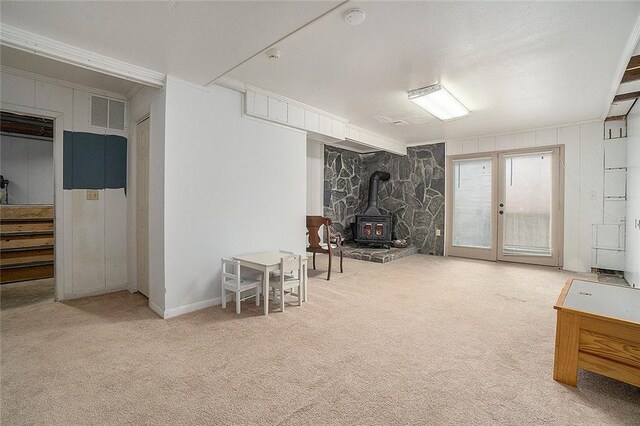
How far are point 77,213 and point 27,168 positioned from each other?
276cm

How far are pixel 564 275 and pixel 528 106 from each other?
2.64 metres

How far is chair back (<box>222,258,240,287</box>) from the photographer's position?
2.84 meters

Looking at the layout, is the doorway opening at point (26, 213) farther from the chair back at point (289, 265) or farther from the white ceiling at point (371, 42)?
the chair back at point (289, 265)

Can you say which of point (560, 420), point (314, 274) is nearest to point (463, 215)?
point (314, 274)


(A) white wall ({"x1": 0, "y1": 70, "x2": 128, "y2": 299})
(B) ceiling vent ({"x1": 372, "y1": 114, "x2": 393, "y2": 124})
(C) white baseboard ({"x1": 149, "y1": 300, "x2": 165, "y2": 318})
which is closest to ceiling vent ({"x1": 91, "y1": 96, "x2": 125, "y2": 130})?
(A) white wall ({"x1": 0, "y1": 70, "x2": 128, "y2": 299})

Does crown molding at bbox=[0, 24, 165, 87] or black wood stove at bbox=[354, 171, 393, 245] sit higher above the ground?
crown molding at bbox=[0, 24, 165, 87]

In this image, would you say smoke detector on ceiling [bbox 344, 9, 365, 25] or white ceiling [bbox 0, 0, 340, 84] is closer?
white ceiling [bbox 0, 0, 340, 84]

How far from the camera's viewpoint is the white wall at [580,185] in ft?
14.8

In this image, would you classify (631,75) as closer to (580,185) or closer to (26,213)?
(580,185)

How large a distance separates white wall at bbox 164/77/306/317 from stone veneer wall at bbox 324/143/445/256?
2767 mm

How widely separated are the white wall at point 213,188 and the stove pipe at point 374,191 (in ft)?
10.3

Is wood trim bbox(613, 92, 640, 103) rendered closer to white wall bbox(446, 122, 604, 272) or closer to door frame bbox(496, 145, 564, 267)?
white wall bbox(446, 122, 604, 272)

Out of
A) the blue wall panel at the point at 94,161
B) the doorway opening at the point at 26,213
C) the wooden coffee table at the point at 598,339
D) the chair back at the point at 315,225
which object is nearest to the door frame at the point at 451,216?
the chair back at the point at 315,225

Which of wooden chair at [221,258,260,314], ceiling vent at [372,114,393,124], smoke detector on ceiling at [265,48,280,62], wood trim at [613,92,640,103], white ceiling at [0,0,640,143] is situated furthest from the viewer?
ceiling vent at [372,114,393,124]
